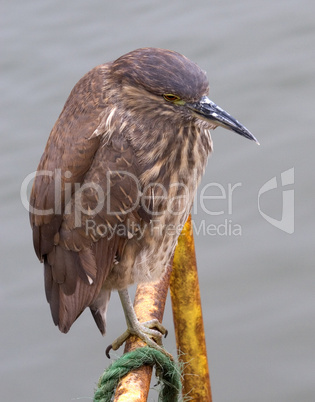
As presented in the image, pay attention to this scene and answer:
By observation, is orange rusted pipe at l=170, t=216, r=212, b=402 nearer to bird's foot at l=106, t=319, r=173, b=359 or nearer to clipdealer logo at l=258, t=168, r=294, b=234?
bird's foot at l=106, t=319, r=173, b=359

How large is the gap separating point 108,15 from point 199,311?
3.22m

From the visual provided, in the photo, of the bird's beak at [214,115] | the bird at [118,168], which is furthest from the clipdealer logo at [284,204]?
the bird's beak at [214,115]

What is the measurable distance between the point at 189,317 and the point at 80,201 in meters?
0.68

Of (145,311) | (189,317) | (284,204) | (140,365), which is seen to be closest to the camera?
(140,365)

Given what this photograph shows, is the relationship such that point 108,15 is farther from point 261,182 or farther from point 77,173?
point 77,173

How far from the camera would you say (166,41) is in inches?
226

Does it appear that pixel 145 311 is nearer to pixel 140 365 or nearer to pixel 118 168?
pixel 140 365

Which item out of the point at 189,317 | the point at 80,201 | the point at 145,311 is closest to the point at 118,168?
the point at 80,201

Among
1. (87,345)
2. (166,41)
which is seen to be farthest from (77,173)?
(166,41)

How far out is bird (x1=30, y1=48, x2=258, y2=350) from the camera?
9.21 feet

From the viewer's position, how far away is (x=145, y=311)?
3.07 metres

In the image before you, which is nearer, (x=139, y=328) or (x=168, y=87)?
(x=168, y=87)

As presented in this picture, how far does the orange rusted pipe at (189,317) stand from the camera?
10.5ft

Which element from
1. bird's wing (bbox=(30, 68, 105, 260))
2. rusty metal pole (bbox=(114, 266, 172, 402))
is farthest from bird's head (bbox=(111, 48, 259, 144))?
rusty metal pole (bbox=(114, 266, 172, 402))
